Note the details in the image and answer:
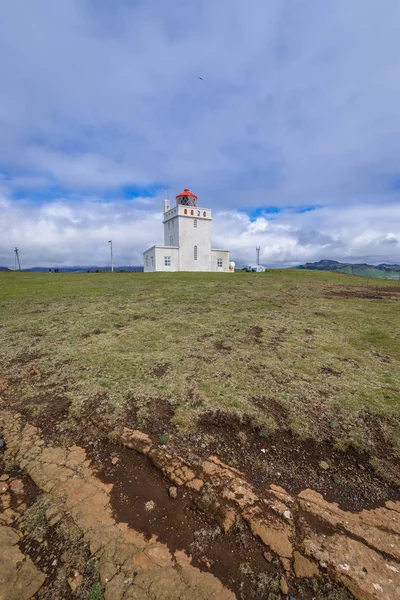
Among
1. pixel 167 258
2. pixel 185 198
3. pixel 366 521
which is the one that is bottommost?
pixel 366 521

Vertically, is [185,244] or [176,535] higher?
[185,244]

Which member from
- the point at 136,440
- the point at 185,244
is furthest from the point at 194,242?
the point at 136,440

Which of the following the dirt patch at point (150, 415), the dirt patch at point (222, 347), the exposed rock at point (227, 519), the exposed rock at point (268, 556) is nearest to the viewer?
the exposed rock at point (268, 556)

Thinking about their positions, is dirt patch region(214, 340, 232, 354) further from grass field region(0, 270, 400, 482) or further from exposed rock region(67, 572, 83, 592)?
exposed rock region(67, 572, 83, 592)

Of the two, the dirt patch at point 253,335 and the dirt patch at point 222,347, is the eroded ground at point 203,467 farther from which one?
the dirt patch at point 253,335

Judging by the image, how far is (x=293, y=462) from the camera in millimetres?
4039

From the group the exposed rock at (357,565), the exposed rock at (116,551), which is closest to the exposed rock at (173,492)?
the exposed rock at (116,551)

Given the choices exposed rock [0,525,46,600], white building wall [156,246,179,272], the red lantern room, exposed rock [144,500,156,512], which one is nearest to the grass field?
exposed rock [144,500,156,512]

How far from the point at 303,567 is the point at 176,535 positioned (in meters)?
1.27

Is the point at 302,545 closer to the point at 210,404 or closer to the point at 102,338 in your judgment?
the point at 210,404

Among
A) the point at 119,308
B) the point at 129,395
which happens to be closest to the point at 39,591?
the point at 129,395

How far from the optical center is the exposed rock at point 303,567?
101 inches

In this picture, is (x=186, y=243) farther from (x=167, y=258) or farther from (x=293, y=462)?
(x=293, y=462)

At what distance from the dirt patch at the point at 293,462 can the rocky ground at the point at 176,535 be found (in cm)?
13
